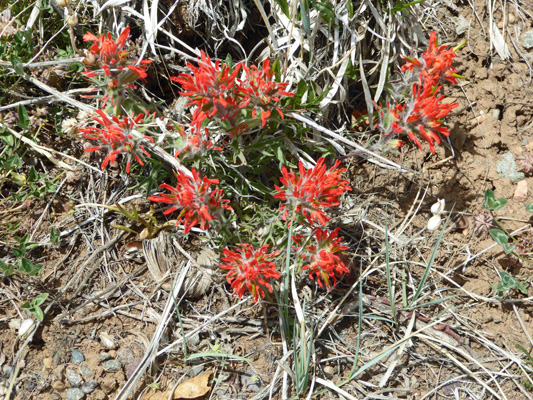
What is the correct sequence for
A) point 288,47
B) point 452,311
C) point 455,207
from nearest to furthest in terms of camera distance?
point 288,47 → point 452,311 → point 455,207

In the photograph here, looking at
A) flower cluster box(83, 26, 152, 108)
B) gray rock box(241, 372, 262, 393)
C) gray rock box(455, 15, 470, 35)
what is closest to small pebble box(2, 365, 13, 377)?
gray rock box(241, 372, 262, 393)

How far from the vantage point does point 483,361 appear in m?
2.24

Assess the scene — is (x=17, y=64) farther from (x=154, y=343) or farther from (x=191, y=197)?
(x=154, y=343)

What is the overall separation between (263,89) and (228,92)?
0.14m

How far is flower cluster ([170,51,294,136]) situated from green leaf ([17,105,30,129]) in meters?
0.96

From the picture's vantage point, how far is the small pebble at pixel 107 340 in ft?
7.25

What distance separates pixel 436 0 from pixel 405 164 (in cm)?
98

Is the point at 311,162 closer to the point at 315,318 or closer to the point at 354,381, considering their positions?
the point at 315,318

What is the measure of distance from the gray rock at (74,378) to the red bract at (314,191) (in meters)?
1.27

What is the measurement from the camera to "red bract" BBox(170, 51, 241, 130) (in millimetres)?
1759

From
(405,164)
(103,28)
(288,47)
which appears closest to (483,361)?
(405,164)

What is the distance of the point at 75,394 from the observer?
6.86ft

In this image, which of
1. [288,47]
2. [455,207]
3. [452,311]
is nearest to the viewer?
[288,47]

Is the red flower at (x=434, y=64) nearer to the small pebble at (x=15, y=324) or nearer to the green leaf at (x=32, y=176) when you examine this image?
the green leaf at (x=32, y=176)
